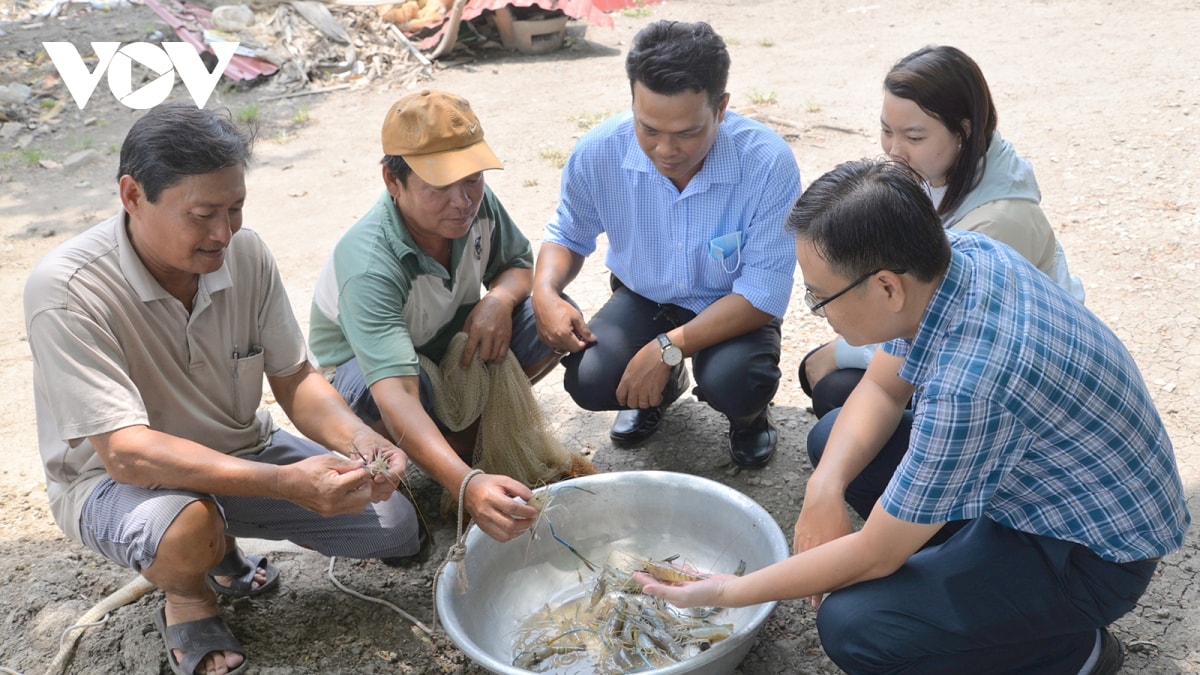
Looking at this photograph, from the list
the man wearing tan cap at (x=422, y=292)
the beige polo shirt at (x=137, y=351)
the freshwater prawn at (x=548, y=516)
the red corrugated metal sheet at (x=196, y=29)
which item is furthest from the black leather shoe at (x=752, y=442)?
the red corrugated metal sheet at (x=196, y=29)

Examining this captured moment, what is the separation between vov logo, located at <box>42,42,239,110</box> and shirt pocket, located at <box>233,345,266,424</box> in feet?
21.5

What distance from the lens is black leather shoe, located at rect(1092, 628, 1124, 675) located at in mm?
2453

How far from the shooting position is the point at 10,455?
3.98 metres

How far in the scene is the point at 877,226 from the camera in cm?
198

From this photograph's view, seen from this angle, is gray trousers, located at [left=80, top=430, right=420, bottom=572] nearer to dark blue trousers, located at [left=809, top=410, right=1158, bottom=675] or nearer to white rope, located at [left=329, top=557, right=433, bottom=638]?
white rope, located at [left=329, top=557, right=433, bottom=638]

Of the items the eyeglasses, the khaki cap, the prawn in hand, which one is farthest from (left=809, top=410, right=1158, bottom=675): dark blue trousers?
the khaki cap

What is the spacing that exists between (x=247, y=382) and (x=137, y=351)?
35cm

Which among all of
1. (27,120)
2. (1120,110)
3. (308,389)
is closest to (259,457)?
(308,389)

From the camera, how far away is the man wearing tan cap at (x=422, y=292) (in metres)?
2.88

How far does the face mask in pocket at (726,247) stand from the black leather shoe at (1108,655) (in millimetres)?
1536

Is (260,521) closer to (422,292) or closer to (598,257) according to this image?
(422,292)

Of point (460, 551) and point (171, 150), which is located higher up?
point (171, 150)

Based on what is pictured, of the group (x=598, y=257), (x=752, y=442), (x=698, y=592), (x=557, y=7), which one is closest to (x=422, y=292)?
(x=752, y=442)

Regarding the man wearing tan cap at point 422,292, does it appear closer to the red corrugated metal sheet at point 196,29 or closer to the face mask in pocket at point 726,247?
the face mask in pocket at point 726,247
